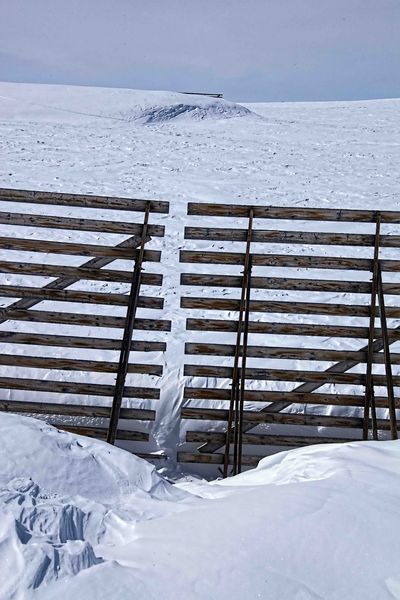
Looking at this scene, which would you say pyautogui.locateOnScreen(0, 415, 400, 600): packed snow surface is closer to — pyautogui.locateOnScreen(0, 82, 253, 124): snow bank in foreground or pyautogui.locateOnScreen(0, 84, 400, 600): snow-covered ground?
pyautogui.locateOnScreen(0, 84, 400, 600): snow-covered ground

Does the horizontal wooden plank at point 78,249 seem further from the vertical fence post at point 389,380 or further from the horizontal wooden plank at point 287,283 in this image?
the vertical fence post at point 389,380

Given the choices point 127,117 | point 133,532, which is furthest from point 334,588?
point 127,117

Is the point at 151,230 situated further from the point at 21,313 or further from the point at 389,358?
the point at 389,358

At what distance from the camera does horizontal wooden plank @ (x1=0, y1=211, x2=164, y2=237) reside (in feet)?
20.6

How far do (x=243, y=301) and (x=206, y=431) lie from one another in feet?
4.39

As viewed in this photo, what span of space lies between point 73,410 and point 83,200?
1991mm

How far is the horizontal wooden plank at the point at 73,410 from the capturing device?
638 cm

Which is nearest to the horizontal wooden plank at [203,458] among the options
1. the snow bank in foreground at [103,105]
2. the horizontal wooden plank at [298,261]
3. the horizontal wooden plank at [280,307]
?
the horizontal wooden plank at [280,307]

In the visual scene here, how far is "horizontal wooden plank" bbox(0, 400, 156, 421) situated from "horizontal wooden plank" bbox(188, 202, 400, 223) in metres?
1.95

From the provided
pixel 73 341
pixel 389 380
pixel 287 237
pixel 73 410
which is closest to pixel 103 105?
pixel 73 341

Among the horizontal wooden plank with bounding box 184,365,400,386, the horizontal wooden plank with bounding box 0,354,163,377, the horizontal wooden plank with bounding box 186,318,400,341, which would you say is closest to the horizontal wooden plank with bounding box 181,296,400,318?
the horizontal wooden plank with bounding box 186,318,400,341

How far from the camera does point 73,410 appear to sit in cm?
645

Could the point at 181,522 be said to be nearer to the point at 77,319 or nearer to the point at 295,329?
the point at 295,329

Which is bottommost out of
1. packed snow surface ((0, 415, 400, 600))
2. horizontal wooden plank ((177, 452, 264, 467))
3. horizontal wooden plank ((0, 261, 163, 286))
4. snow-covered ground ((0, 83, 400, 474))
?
packed snow surface ((0, 415, 400, 600))
